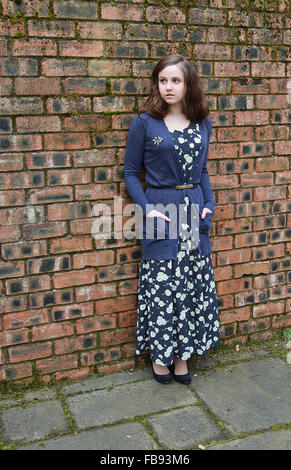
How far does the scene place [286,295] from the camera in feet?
11.7

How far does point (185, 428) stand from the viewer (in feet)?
8.24

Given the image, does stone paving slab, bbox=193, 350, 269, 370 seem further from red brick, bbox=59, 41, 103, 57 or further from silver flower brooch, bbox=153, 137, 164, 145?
red brick, bbox=59, 41, 103, 57

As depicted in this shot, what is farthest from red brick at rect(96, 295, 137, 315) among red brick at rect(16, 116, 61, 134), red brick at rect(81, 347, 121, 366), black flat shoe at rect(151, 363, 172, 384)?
red brick at rect(16, 116, 61, 134)

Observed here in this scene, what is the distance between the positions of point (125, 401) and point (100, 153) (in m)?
1.45

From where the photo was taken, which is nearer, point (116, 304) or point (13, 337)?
point (13, 337)

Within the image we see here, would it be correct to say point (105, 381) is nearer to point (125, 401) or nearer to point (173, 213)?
point (125, 401)

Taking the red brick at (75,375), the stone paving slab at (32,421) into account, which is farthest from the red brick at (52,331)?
the stone paving slab at (32,421)

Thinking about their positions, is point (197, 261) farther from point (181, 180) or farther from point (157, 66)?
point (157, 66)

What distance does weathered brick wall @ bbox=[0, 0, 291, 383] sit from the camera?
2.64 metres

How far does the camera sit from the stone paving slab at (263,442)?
2.37m

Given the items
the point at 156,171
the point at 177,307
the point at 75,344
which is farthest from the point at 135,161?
the point at 75,344

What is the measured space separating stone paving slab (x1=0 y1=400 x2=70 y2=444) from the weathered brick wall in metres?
0.24

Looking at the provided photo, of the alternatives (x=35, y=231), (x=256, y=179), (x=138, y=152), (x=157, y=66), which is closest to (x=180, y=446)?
(x=35, y=231)

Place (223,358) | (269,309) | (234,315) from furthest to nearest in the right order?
(269,309) → (234,315) → (223,358)
